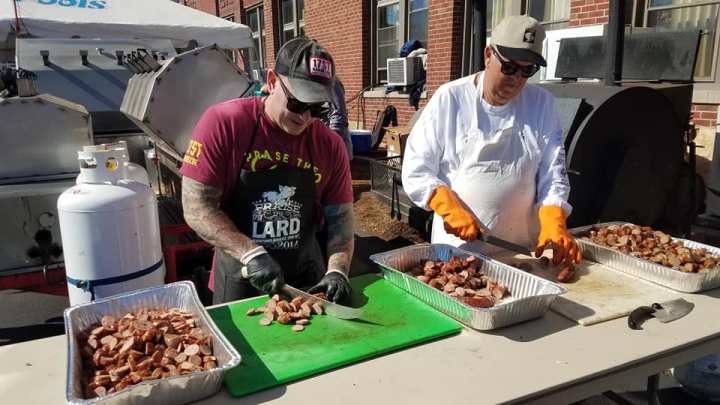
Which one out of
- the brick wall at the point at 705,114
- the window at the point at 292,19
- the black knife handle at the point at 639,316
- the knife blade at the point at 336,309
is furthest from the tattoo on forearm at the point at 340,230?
the window at the point at 292,19

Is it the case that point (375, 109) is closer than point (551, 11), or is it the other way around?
point (551, 11)

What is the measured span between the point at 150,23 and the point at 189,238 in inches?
182

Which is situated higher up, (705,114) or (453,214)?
(705,114)

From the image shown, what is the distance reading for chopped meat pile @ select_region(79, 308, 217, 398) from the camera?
4.27ft

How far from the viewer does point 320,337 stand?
1.64 m

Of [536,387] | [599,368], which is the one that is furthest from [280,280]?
[599,368]

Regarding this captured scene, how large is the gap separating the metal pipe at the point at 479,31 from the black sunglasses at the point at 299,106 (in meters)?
2.09

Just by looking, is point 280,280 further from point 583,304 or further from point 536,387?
point 583,304

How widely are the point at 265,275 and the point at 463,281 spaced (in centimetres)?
72

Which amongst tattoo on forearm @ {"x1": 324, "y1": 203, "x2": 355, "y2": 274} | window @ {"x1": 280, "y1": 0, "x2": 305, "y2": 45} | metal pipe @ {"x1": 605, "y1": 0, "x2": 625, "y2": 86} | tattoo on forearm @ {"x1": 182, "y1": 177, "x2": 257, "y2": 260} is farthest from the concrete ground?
window @ {"x1": 280, "y1": 0, "x2": 305, "y2": 45}

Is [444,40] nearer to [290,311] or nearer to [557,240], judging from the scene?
[557,240]

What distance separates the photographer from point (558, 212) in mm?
2340

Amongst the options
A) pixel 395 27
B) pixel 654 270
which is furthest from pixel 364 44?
pixel 654 270

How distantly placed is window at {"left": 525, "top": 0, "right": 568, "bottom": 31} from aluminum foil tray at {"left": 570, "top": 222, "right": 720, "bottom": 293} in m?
4.79
